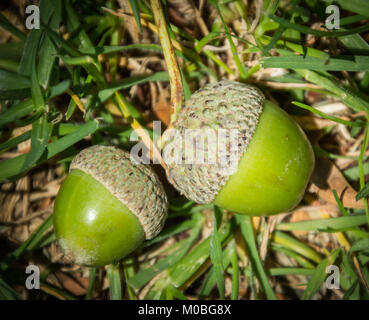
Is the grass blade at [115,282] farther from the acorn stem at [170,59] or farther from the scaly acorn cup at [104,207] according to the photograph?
the acorn stem at [170,59]

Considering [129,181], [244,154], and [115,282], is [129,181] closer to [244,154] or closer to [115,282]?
[244,154]

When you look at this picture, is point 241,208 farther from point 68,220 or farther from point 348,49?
point 348,49

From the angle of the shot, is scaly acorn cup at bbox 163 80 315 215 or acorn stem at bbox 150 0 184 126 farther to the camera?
acorn stem at bbox 150 0 184 126

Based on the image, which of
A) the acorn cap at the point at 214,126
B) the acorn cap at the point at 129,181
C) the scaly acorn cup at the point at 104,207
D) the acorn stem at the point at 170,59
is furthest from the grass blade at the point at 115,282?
the acorn stem at the point at 170,59

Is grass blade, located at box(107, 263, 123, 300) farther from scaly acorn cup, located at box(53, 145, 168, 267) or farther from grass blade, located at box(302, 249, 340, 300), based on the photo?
grass blade, located at box(302, 249, 340, 300)

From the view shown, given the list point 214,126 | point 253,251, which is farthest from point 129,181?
point 253,251

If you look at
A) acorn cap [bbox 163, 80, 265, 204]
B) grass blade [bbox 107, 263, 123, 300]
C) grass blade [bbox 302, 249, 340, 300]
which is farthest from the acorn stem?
grass blade [bbox 302, 249, 340, 300]

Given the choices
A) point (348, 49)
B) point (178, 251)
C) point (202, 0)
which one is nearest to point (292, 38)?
point (348, 49)
